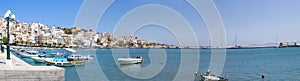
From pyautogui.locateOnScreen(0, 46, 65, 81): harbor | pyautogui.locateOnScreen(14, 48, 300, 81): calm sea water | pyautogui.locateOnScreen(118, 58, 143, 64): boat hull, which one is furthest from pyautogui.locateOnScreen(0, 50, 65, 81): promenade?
pyautogui.locateOnScreen(118, 58, 143, 64): boat hull

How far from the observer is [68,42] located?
133 m

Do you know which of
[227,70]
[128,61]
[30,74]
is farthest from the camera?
[128,61]

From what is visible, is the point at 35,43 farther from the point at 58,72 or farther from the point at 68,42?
the point at 58,72

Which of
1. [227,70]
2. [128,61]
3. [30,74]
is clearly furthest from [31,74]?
[128,61]

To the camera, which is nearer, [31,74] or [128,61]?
[31,74]

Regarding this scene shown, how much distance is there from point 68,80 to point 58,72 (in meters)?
12.6

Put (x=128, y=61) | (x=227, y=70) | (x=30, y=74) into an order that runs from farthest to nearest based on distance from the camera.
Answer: (x=128, y=61)
(x=227, y=70)
(x=30, y=74)

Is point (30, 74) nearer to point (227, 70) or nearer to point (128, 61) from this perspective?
point (227, 70)

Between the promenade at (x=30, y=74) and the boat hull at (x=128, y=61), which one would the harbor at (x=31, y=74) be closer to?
the promenade at (x=30, y=74)

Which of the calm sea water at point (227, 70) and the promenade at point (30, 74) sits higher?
the promenade at point (30, 74)

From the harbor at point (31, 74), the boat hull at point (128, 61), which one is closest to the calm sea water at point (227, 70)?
the boat hull at point (128, 61)

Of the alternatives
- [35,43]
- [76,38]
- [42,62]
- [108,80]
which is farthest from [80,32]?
[108,80]

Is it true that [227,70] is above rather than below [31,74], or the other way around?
below

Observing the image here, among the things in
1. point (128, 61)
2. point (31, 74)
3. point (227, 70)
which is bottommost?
point (227, 70)
